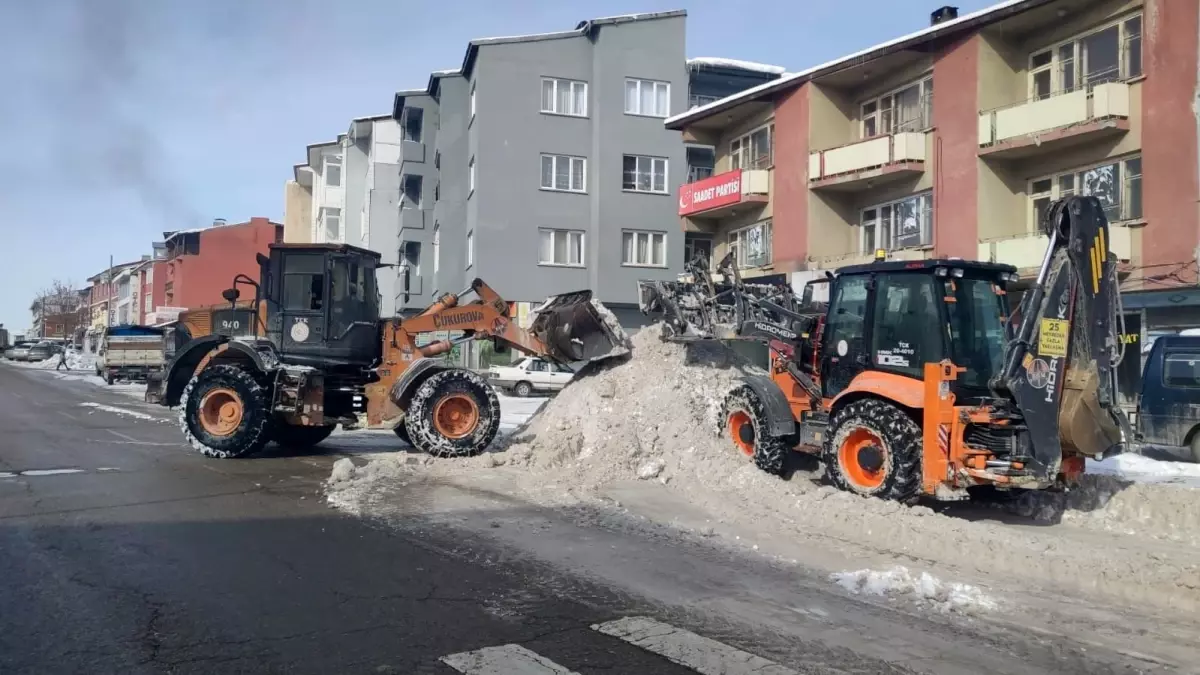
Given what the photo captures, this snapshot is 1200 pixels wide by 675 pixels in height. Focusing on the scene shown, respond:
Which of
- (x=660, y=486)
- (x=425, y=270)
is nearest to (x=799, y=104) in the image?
(x=660, y=486)

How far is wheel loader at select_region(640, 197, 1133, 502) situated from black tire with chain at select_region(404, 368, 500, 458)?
422 centimetres

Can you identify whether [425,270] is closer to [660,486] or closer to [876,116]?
[876,116]

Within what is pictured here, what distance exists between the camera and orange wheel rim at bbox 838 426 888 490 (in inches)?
380

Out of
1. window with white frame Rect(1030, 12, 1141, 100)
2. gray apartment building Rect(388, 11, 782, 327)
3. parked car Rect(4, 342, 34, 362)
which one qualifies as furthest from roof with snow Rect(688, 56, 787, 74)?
parked car Rect(4, 342, 34, 362)

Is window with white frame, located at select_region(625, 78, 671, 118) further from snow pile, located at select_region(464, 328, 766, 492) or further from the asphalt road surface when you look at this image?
the asphalt road surface

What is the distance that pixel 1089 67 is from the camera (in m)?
20.1

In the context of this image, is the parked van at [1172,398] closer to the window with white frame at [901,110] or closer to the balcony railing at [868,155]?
the balcony railing at [868,155]

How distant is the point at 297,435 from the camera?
15008 millimetres

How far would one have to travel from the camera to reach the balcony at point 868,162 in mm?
23266

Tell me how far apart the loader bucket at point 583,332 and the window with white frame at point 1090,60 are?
42.8 ft

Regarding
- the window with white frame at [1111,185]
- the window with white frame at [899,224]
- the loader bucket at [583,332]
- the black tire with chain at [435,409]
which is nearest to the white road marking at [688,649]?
the black tire with chain at [435,409]

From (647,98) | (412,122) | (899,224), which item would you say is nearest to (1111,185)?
(899,224)

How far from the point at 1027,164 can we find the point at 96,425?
21.5 meters

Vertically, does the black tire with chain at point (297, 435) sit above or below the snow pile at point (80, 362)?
below
